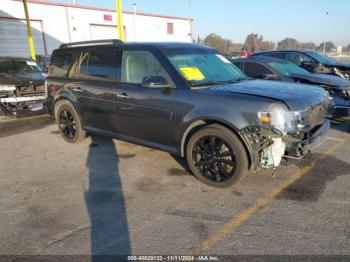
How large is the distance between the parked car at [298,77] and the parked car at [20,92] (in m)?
5.42

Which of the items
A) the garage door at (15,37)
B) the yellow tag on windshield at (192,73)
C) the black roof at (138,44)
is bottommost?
the yellow tag on windshield at (192,73)

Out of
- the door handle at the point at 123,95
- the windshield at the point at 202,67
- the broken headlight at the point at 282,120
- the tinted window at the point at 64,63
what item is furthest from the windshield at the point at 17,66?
the broken headlight at the point at 282,120

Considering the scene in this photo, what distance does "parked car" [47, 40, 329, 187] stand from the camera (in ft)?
12.3

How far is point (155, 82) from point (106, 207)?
174 centimetres

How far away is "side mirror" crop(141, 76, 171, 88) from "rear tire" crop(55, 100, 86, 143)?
2.31 meters

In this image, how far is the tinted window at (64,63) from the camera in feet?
19.5

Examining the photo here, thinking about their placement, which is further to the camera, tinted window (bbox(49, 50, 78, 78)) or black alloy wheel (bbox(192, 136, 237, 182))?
tinted window (bbox(49, 50, 78, 78))

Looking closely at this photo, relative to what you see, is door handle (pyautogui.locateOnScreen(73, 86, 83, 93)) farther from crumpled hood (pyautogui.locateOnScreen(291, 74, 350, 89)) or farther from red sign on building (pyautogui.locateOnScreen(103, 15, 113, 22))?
red sign on building (pyautogui.locateOnScreen(103, 15, 113, 22))

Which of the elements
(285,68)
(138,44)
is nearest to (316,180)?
(138,44)

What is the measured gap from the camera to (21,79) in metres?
8.46

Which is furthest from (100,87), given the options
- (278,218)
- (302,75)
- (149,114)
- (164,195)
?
(302,75)

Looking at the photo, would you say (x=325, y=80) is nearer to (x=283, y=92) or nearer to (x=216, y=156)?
(x=283, y=92)

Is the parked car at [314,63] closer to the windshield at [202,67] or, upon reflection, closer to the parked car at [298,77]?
the parked car at [298,77]

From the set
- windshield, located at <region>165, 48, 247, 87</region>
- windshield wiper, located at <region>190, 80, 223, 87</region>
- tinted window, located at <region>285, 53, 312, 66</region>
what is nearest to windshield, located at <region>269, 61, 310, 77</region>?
tinted window, located at <region>285, 53, 312, 66</region>
